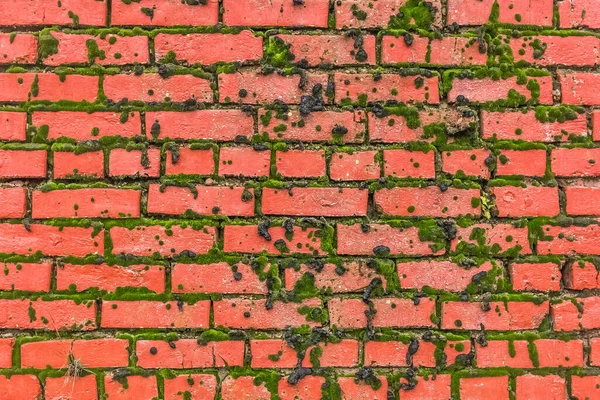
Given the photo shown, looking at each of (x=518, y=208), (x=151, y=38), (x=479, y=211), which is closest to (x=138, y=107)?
(x=151, y=38)

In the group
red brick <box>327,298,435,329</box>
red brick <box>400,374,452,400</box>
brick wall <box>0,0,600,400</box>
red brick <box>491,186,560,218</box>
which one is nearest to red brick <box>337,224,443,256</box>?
brick wall <box>0,0,600,400</box>

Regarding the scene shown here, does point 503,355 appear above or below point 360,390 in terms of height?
above

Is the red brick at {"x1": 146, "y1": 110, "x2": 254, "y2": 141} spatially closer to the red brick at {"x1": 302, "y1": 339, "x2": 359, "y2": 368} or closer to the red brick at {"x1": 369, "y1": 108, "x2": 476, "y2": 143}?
the red brick at {"x1": 369, "y1": 108, "x2": 476, "y2": 143}

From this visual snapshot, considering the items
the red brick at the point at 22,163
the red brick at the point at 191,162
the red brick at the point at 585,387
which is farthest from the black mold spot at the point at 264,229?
the red brick at the point at 585,387

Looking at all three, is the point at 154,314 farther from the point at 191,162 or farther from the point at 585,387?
the point at 585,387

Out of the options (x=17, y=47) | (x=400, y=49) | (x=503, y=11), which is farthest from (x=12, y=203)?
(x=503, y=11)

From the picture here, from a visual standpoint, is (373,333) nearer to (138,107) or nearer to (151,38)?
(138,107)
